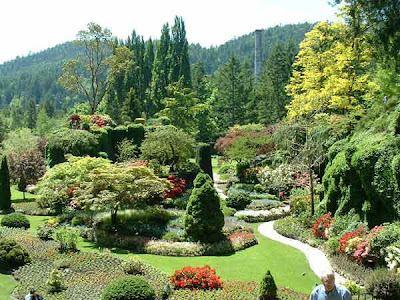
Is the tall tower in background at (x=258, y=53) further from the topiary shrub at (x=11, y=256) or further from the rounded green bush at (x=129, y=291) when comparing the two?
the rounded green bush at (x=129, y=291)

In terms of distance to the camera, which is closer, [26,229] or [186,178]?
[26,229]

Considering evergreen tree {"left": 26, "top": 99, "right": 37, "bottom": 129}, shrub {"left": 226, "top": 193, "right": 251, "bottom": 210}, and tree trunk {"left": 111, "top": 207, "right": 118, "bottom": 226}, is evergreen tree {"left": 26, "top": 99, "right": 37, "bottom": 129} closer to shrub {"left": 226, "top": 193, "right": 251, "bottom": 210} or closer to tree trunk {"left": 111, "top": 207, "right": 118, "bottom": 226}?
shrub {"left": 226, "top": 193, "right": 251, "bottom": 210}

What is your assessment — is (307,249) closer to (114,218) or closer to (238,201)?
(238,201)

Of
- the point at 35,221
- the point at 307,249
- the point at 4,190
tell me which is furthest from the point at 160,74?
the point at 307,249

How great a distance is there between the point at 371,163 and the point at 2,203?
68.7 ft

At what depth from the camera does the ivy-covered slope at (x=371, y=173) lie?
50.4ft

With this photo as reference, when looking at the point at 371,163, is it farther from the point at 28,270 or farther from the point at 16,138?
the point at 16,138

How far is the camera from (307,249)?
18.0 metres

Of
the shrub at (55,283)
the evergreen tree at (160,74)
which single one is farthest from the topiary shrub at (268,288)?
the evergreen tree at (160,74)

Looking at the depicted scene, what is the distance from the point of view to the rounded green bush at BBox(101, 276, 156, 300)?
39.3 feet

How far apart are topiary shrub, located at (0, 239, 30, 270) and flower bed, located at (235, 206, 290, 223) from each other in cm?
1186

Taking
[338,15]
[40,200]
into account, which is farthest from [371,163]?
[40,200]

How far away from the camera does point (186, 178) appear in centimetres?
3094

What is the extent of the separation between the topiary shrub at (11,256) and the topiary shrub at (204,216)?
6.68 metres
